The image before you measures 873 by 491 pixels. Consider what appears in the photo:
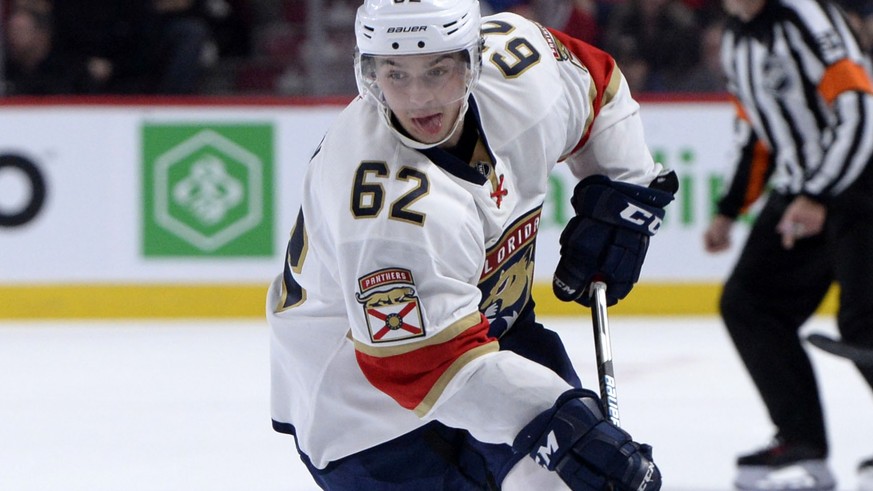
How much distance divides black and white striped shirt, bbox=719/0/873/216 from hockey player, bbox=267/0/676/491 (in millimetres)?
1038

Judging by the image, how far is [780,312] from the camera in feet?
10.7

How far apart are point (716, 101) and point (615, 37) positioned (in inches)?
26.9

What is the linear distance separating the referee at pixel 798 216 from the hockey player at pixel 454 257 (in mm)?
1046

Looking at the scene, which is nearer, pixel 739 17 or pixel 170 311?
pixel 739 17

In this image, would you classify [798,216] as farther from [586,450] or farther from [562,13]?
[562,13]

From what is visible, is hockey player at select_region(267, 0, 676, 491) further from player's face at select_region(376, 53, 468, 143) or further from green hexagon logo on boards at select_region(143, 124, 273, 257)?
green hexagon logo on boards at select_region(143, 124, 273, 257)

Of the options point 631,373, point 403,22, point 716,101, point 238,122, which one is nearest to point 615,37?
point 716,101

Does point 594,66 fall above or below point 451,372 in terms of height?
above

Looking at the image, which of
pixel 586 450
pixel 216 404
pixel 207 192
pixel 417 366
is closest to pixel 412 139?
pixel 417 366

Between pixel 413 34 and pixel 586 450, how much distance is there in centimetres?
55

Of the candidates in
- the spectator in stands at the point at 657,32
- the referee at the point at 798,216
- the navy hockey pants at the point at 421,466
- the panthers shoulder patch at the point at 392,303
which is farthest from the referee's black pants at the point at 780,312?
the spectator in stands at the point at 657,32

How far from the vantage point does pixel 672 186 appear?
2.22 metres

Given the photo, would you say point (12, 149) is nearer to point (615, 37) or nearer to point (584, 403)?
point (615, 37)

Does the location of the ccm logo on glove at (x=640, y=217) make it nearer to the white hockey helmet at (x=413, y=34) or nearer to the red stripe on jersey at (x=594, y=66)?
the red stripe on jersey at (x=594, y=66)
